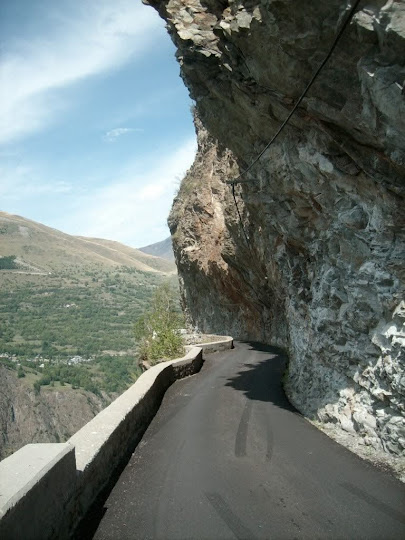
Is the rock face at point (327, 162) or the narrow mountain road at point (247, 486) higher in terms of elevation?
the rock face at point (327, 162)

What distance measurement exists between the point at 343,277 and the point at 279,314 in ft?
66.1

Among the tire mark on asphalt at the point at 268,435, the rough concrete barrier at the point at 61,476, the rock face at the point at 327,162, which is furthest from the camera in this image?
the tire mark on asphalt at the point at 268,435

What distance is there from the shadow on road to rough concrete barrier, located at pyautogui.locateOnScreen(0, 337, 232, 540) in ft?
16.8

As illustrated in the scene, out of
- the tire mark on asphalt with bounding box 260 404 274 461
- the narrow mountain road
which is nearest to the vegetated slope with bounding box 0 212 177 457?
the tire mark on asphalt with bounding box 260 404 274 461

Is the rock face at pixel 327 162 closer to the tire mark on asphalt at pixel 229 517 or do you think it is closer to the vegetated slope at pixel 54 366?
the tire mark on asphalt at pixel 229 517

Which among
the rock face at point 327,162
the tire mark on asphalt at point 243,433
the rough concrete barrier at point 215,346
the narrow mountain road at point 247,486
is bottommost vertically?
the rough concrete barrier at point 215,346

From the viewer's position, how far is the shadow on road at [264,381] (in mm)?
12906

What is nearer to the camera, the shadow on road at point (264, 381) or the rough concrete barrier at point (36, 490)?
the rough concrete barrier at point (36, 490)

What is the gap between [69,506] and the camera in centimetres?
519

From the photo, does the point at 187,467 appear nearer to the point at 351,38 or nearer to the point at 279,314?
the point at 351,38

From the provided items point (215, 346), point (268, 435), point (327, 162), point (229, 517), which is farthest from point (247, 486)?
point (215, 346)

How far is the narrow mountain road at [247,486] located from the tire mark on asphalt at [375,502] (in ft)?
0.04

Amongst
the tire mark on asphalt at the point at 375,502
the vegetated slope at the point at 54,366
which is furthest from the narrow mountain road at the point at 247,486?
the vegetated slope at the point at 54,366

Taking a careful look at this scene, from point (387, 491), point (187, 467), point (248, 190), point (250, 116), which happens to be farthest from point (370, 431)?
point (248, 190)
